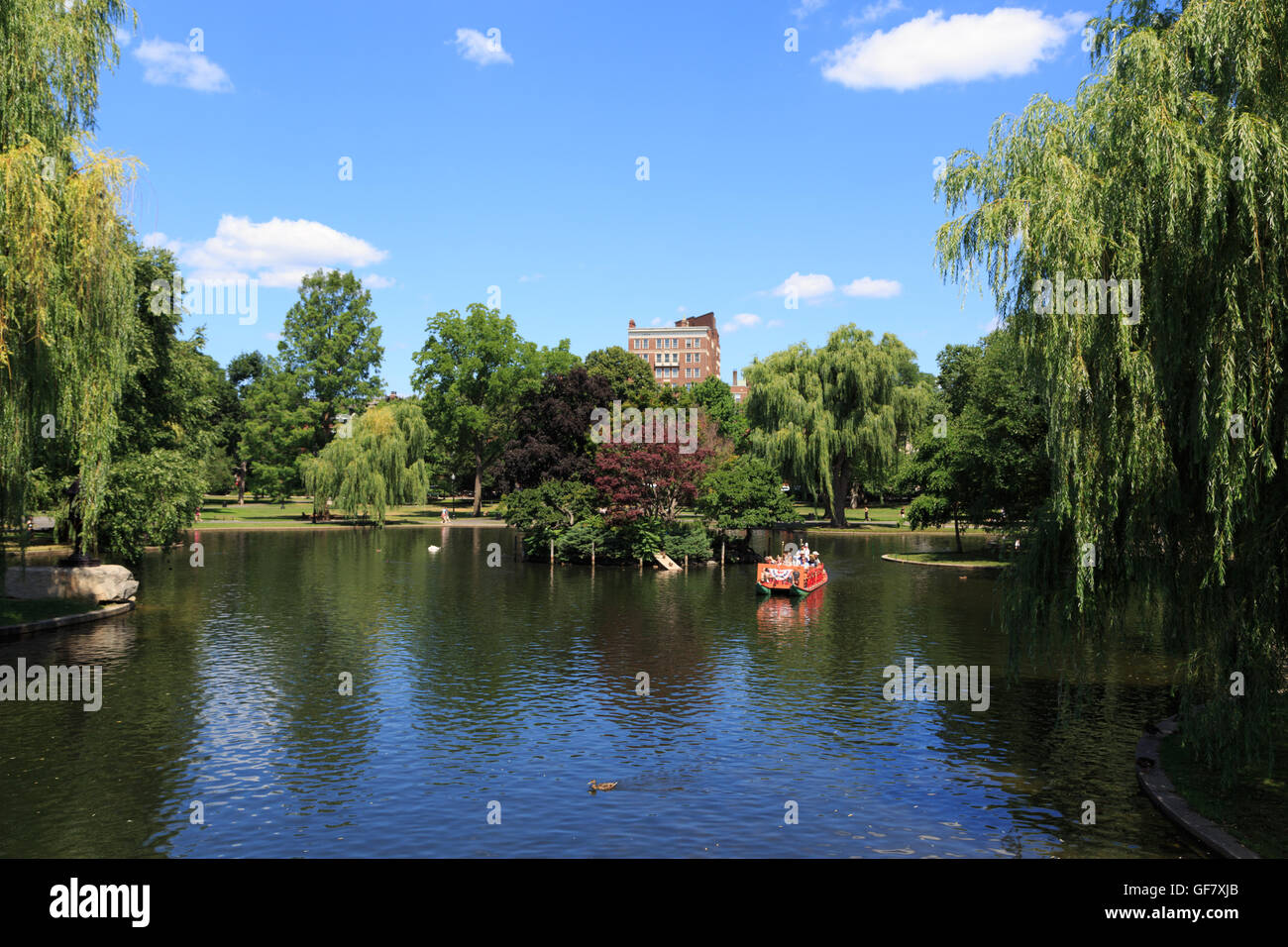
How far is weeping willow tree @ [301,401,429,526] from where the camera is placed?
77312 millimetres

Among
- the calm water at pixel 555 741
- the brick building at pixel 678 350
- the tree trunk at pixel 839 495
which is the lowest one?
the calm water at pixel 555 741

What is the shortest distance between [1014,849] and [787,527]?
67.8 m

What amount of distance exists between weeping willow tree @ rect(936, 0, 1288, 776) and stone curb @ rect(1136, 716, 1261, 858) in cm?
91

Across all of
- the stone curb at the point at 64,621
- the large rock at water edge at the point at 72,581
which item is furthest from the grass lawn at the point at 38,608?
the large rock at water edge at the point at 72,581

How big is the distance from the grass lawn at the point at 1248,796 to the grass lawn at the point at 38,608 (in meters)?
30.5

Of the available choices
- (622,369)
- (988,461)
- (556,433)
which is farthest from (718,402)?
(988,461)

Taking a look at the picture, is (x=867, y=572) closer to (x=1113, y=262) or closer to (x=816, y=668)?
(x=816, y=668)

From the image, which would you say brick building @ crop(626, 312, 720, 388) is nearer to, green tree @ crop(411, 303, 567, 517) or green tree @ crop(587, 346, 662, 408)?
green tree @ crop(587, 346, 662, 408)

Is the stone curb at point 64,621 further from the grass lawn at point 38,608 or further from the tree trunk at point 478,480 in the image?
the tree trunk at point 478,480

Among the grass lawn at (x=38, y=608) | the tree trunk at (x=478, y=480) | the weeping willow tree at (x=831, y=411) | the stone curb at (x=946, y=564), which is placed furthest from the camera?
the tree trunk at (x=478, y=480)

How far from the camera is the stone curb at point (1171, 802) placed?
12891 mm

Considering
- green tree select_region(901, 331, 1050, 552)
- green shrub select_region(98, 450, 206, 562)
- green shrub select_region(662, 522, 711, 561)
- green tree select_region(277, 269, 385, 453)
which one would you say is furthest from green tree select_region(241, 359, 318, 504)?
green tree select_region(901, 331, 1050, 552)

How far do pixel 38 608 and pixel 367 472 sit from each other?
46.4m
